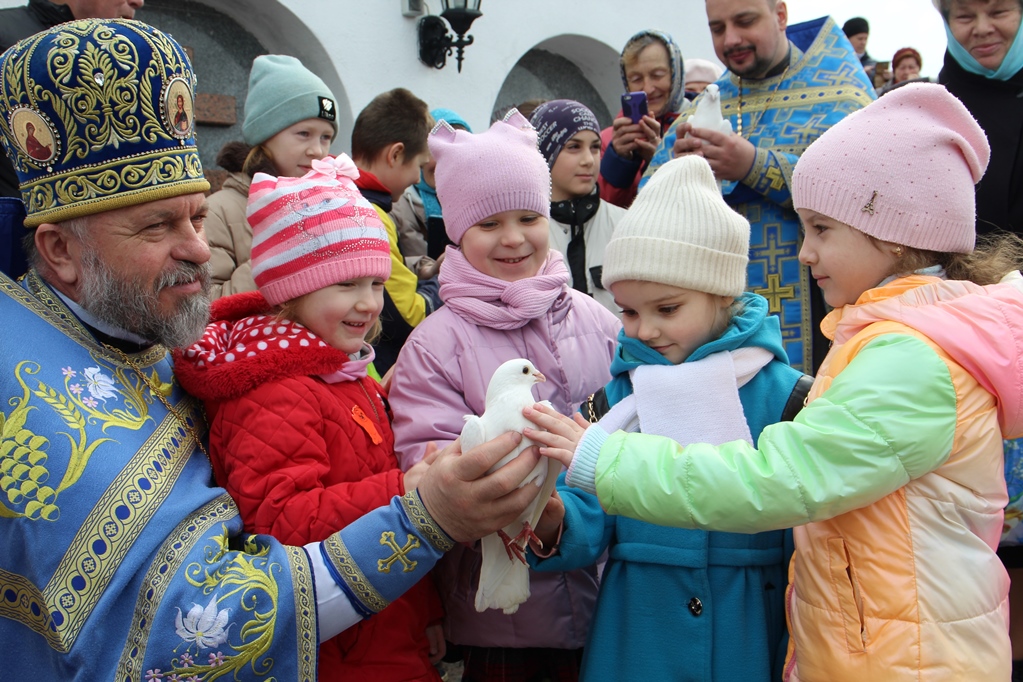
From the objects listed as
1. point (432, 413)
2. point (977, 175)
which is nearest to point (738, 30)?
point (977, 175)

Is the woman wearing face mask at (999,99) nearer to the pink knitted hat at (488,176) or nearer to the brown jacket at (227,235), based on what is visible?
the pink knitted hat at (488,176)

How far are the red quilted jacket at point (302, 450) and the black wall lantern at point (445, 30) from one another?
5.61m

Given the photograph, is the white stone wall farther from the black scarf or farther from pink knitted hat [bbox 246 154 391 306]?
pink knitted hat [bbox 246 154 391 306]

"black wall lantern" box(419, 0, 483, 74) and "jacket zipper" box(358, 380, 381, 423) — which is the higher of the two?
"black wall lantern" box(419, 0, 483, 74)

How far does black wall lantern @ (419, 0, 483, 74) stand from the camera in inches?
281

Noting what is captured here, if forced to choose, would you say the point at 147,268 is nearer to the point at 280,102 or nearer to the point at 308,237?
the point at 308,237

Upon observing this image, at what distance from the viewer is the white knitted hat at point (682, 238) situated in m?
2.03

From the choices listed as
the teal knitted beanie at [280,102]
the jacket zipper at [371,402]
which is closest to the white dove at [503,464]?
the jacket zipper at [371,402]

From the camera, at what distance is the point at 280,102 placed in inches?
151

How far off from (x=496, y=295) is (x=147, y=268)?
1.03 meters

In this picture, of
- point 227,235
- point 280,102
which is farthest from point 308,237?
point 280,102

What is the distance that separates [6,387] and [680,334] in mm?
1534

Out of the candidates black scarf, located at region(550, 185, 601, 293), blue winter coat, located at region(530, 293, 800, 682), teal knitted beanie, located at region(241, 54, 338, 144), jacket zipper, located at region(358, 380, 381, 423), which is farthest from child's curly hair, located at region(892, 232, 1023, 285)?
teal knitted beanie, located at region(241, 54, 338, 144)

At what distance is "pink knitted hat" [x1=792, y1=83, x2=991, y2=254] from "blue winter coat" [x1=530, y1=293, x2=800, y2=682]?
1.18 ft
